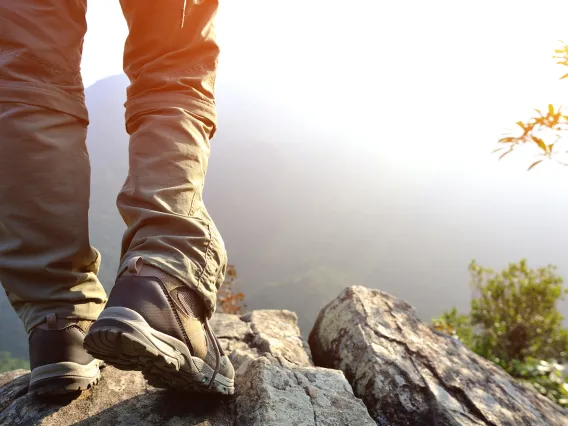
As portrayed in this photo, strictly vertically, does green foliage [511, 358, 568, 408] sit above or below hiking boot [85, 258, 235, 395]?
below

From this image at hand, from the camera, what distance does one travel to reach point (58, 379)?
1.09 meters

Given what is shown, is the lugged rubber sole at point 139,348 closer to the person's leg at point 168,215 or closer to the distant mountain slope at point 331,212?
the person's leg at point 168,215

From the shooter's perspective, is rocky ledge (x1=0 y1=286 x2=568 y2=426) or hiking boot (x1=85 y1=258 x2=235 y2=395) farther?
rocky ledge (x1=0 y1=286 x2=568 y2=426)

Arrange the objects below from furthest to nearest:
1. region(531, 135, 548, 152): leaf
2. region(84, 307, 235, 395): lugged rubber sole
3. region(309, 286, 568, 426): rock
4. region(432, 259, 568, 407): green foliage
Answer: region(432, 259, 568, 407): green foliage < region(531, 135, 548, 152): leaf < region(309, 286, 568, 426): rock < region(84, 307, 235, 395): lugged rubber sole

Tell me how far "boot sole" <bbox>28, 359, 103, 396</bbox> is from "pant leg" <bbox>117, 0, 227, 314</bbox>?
0.38 meters

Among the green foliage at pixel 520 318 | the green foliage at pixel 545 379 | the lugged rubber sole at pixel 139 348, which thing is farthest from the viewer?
the green foliage at pixel 520 318

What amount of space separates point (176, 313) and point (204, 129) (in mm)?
543

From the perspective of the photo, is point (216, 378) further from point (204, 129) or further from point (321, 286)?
point (321, 286)

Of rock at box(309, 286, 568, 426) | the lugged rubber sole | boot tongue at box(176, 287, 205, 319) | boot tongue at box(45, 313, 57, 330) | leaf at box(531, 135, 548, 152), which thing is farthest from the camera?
leaf at box(531, 135, 548, 152)

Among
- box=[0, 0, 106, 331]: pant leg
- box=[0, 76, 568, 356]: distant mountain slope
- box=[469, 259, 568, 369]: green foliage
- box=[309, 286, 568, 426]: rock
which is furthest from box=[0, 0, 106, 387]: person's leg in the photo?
box=[0, 76, 568, 356]: distant mountain slope

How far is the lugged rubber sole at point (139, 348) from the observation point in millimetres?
795

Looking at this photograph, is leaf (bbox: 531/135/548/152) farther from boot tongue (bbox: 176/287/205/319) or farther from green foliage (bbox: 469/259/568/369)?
green foliage (bbox: 469/259/568/369)

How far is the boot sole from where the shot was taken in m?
Answer: 1.08

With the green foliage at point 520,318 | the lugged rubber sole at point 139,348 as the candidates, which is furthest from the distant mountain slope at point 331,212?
the lugged rubber sole at point 139,348
